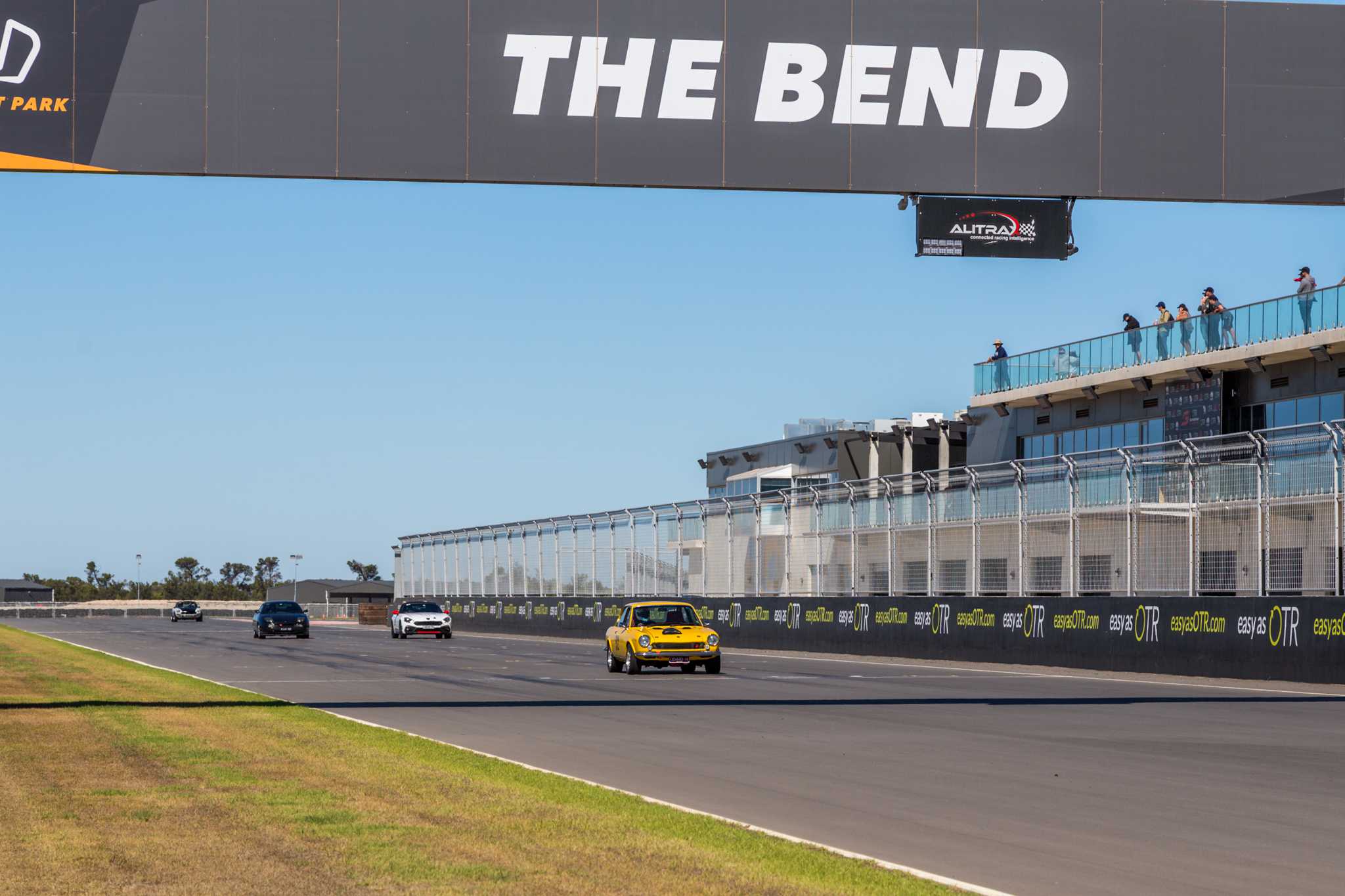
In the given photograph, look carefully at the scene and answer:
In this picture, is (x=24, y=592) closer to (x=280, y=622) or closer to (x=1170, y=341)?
(x=280, y=622)

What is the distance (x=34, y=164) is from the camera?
18.6 m

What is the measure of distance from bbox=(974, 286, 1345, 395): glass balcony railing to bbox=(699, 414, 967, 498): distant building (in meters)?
5.95

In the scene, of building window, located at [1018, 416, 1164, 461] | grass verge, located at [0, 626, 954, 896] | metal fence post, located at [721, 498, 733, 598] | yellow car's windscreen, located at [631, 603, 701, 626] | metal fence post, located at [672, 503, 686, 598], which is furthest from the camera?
metal fence post, located at [672, 503, 686, 598]

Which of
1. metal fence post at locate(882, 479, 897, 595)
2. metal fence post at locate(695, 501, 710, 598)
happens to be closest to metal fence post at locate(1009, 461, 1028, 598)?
metal fence post at locate(882, 479, 897, 595)

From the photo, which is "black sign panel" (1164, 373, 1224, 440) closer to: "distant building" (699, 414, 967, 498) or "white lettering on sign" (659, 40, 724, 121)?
"distant building" (699, 414, 967, 498)

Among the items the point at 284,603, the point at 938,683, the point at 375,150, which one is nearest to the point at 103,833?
the point at 375,150

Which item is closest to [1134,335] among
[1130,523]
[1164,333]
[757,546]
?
[1164,333]

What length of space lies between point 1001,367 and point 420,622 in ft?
75.0

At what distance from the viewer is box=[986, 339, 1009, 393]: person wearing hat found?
6272cm

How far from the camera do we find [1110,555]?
33.2 m

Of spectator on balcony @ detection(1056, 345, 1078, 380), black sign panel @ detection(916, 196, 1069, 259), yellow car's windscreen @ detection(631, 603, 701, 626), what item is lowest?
yellow car's windscreen @ detection(631, 603, 701, 626)

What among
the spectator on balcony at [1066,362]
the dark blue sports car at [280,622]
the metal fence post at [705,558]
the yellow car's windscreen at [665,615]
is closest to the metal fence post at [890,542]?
the yellow car's windscreen at [665,615]

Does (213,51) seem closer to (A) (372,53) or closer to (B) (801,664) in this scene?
(A) (372,53)

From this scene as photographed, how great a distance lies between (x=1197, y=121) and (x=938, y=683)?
434 inches
